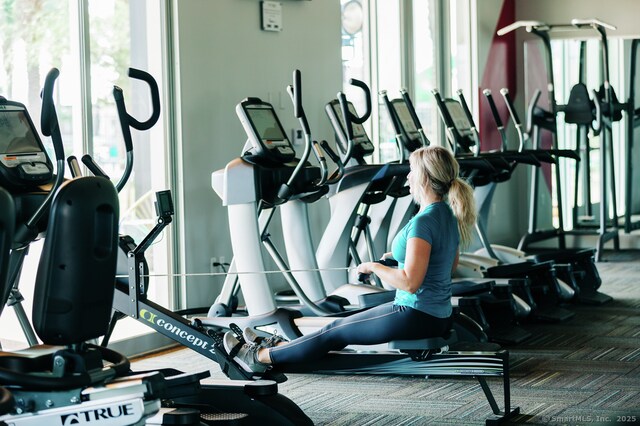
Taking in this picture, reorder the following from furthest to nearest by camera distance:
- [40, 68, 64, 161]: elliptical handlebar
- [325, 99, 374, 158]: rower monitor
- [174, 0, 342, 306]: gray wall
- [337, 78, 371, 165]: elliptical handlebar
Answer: [174, 0, 342, 306]: gray wall < [325, 99, 374, 158]: rower monitor < [337, 78, 371, 165]: elliptical handlebar < [40, 68, 64, 161]: elliptical handlebar

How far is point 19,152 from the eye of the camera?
151 inches

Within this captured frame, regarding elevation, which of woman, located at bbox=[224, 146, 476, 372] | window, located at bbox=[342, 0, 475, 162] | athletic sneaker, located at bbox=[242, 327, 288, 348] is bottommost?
athletic sneaker, located at bbox=[242, 327, 288, 348]

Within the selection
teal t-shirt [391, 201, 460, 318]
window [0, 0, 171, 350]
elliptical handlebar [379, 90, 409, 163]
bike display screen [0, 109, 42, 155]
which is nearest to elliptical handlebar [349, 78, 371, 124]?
elliptical handlebar [379, 90, 409, 163]

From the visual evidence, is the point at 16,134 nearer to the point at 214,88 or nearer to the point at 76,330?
the point at 76,330

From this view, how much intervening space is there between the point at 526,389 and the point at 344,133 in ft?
6.70

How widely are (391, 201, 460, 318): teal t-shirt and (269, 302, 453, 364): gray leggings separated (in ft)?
0.14

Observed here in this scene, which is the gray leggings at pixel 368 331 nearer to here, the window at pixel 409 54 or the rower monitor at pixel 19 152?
the rower monitor at pixel 19 152

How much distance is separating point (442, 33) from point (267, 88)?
132 inches

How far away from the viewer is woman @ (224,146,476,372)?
3.91 m

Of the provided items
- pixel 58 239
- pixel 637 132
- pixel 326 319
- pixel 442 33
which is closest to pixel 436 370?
pixel 326 319

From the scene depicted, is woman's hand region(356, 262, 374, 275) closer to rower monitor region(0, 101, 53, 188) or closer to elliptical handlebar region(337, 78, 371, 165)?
rower monitor region(0, 101, 53, 188)

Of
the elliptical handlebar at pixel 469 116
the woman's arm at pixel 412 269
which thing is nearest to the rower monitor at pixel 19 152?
the woman's arm at pixel 412 269

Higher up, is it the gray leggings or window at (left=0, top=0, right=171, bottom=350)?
window at (left=0, top=0, right=171, bottom=350)

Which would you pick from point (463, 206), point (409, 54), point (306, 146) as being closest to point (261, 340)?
point (463, 206)
